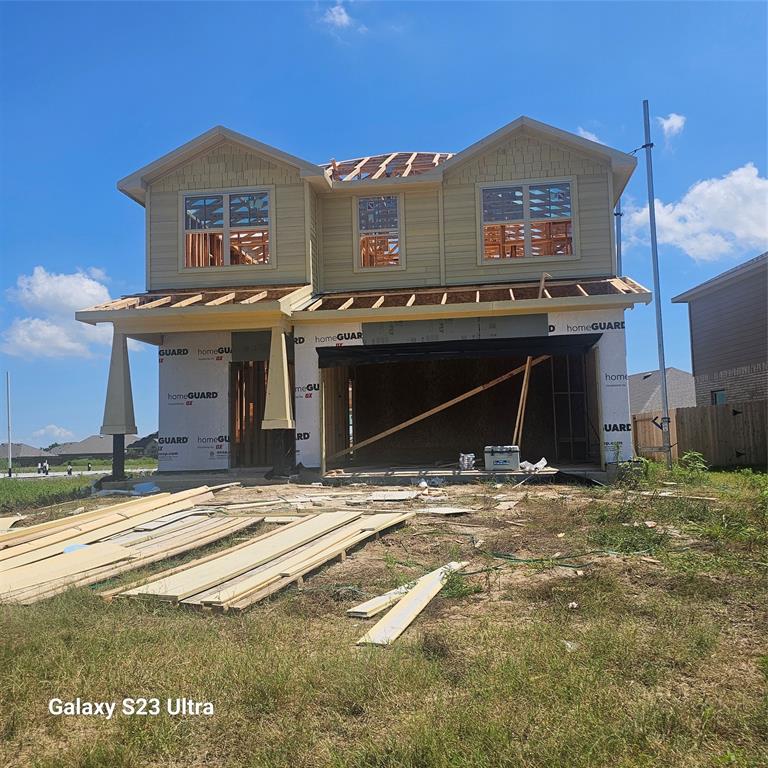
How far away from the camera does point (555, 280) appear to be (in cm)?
1623

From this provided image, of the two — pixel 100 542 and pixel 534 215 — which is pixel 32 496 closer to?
pixel 100 542

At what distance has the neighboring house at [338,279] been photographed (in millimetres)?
14594

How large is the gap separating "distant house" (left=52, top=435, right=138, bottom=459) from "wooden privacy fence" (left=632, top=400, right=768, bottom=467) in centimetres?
3710

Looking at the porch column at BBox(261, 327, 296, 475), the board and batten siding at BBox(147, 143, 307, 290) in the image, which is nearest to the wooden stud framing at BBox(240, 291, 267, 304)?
the porch column at BBox(261, 327, 296, 475)

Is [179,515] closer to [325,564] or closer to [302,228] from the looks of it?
[325,564]

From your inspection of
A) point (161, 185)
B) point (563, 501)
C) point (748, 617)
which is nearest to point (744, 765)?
point (748, 617)

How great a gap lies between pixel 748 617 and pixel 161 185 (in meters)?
15.8

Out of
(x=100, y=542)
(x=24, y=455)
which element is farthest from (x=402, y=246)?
(x=24, y=455)

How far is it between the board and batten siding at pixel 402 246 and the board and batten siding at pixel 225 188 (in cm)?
111

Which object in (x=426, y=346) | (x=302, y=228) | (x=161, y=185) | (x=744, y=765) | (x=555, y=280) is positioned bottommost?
(x=744, y=765)

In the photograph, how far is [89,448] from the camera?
51.7 m

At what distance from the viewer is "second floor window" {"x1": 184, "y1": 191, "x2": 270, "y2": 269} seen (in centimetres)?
1667

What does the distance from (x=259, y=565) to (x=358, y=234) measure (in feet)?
39.4

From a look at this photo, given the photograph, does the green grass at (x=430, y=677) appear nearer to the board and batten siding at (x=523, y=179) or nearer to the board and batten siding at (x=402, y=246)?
the board and batten siding at (x=523, y=179)
